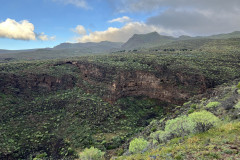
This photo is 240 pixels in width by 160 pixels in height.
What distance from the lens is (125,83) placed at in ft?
222

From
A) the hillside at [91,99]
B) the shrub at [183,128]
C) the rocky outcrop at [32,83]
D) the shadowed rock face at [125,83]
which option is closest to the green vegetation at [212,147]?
the shrub at [183,128]

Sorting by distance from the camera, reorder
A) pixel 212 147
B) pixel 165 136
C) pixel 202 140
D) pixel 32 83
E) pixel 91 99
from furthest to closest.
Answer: pixel 32 83 < pixel 91 99 < pixel 165 136 < pixel 202 140 < pixel 212 147

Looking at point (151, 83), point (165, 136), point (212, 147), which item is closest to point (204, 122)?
point (212, 147)

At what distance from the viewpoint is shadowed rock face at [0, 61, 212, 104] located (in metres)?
58.7

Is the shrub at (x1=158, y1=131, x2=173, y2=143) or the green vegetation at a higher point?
the green vegetation

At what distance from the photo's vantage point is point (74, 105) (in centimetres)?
5894

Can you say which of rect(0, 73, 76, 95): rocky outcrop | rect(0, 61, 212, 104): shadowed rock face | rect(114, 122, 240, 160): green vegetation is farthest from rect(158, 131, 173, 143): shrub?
rect(0, 73, 76, 95): rocky outcrop

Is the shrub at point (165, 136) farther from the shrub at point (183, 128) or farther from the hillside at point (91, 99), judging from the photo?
the hillside at point (91, 99)

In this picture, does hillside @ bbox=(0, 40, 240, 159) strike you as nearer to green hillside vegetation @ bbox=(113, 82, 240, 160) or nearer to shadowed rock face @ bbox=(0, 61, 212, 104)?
shadowed rock face @ bbox=(0, 61, 212, 104)

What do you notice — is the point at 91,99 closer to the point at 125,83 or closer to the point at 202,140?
the point at 125,83

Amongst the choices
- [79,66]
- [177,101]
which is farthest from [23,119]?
[177,101]

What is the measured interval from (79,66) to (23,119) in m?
41.7

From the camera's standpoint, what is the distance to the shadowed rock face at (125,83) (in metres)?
58.7

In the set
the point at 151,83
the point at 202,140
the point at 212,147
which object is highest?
the point at 212,147
